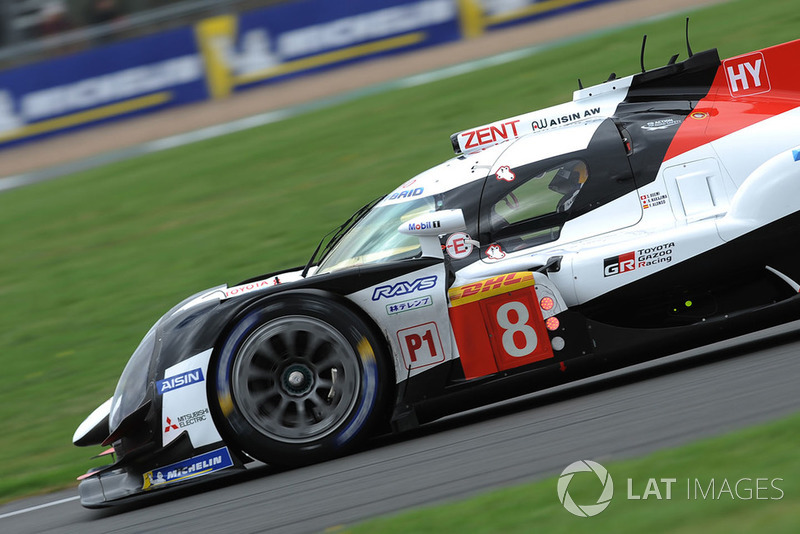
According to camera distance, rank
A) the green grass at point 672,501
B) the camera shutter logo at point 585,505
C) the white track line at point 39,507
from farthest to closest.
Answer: the white track line at point 39,507, the camera shutter logo at point 585,505, the green grass at point 672,501

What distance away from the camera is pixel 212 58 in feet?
57.3

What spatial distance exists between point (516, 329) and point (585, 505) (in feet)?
5.75

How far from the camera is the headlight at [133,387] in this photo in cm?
549

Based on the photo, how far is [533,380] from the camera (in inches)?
212

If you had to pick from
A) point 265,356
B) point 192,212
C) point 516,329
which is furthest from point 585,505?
point 192,212

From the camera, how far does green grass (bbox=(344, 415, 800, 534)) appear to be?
10.8 ft

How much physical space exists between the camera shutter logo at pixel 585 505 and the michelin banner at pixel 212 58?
13511 mm

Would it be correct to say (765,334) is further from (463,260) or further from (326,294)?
(326,294)

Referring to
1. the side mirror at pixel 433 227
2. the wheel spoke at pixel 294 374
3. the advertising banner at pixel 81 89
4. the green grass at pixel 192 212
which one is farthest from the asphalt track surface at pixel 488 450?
the advertising banner at pixel 81 89

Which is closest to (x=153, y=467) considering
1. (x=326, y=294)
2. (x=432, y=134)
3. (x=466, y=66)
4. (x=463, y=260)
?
(x=326, y=294)

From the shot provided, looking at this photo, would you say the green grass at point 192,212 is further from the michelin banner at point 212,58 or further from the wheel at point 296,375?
the michelin banner at point 212,58

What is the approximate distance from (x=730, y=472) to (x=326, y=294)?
7.99ft

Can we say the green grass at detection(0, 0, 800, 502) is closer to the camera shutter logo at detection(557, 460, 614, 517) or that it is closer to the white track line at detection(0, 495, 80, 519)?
the white track line at detection(0, 495, 80, 519)

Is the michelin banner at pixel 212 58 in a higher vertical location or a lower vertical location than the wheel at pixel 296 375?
higher
